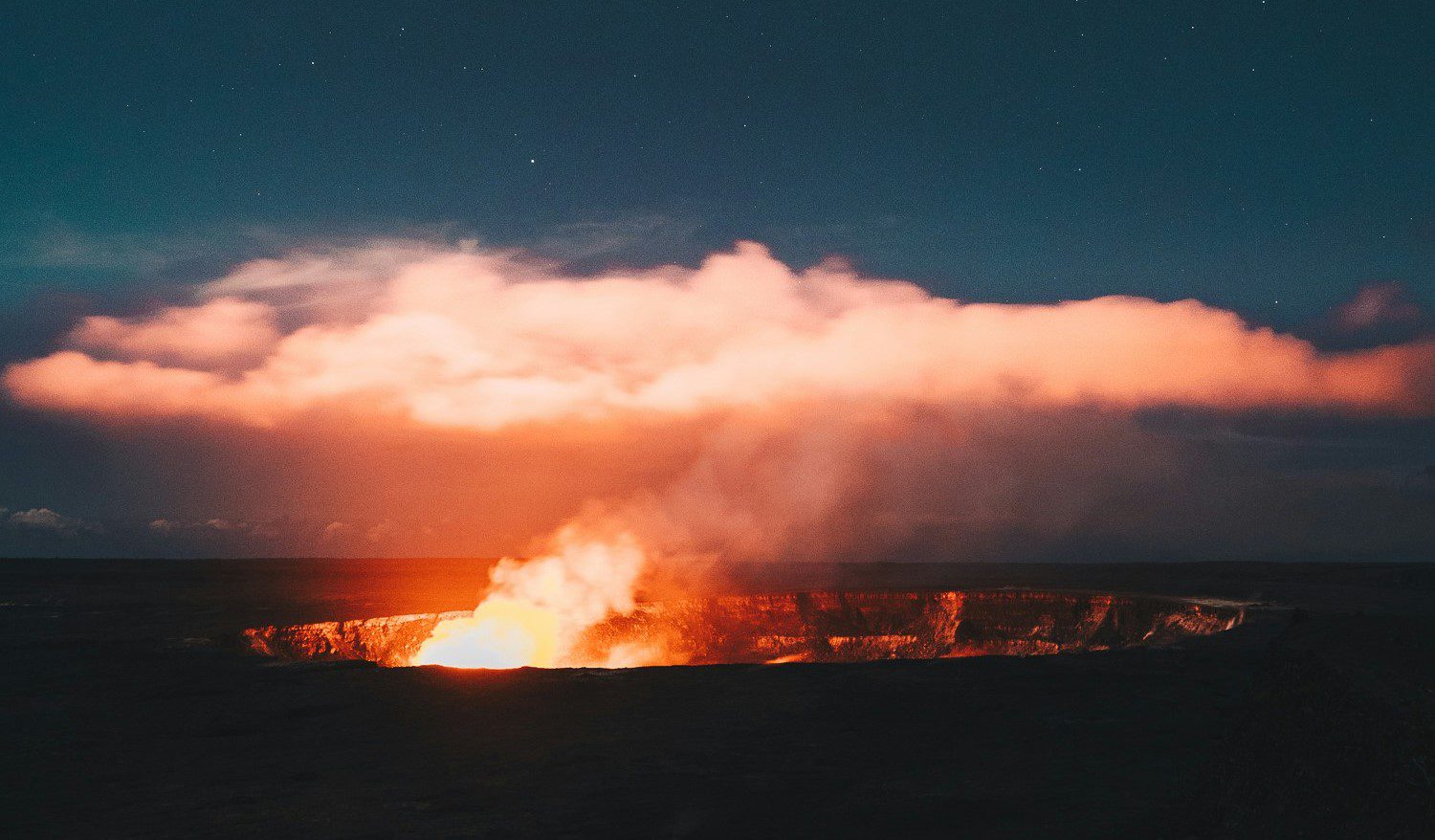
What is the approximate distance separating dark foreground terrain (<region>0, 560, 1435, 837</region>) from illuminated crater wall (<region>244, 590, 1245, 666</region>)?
8817 mm

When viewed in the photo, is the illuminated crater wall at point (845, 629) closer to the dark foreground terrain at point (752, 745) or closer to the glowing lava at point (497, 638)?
the glowing lava at point (497, 638)

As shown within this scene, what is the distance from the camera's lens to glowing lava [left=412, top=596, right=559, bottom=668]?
41.8 metres

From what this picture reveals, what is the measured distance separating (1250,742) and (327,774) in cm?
1579

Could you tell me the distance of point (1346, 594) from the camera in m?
56.4

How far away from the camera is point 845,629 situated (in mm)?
48594

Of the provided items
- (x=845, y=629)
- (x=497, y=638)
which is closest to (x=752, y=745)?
(x=497, y=638)

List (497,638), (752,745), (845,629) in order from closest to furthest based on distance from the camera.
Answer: (752,745) → (497,638) → (845,629)

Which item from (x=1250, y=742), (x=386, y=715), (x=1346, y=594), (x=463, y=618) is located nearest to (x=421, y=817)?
(x=386, y=715)

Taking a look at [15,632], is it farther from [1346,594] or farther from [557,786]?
[1346,594]

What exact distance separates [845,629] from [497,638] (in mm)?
17317

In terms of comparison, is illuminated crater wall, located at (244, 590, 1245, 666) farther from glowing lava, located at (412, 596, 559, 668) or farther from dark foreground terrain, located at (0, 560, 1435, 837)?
dark foreground terrain, located at (0, 560, 1435, 837)

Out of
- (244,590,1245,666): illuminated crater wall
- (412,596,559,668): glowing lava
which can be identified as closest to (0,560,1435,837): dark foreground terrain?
(244,590,1245,666): illuminated crater wall

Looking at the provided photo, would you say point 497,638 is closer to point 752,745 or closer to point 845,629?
point 845,629

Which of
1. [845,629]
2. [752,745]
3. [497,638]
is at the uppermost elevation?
[752,745]
